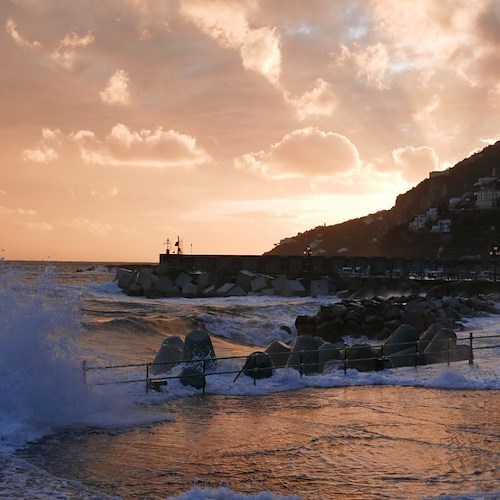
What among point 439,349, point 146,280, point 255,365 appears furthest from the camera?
point 146,280

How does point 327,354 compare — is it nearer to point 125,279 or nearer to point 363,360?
point 363,360

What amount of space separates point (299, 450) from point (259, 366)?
625 cm

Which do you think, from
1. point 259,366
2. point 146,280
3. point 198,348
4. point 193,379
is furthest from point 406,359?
point 146,280

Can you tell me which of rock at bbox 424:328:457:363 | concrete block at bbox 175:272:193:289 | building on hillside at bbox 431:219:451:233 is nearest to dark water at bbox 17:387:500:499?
rock at bbox 424:328:457:363

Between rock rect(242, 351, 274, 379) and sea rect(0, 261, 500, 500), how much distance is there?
0.72 ft

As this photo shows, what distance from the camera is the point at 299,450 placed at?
9930 mm

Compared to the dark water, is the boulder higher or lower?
higher

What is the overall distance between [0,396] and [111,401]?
90.1 inches

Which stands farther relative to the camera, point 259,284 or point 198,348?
point 259,284

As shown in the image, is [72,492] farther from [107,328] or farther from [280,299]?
[280,299]

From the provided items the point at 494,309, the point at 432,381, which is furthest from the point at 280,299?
the point at 432,381

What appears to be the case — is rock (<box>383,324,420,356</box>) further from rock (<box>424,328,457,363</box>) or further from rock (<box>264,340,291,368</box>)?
rock (<box>264,340,291,368</box>)

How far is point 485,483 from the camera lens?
8375 mm

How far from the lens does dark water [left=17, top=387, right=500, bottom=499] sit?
838 centimetres
